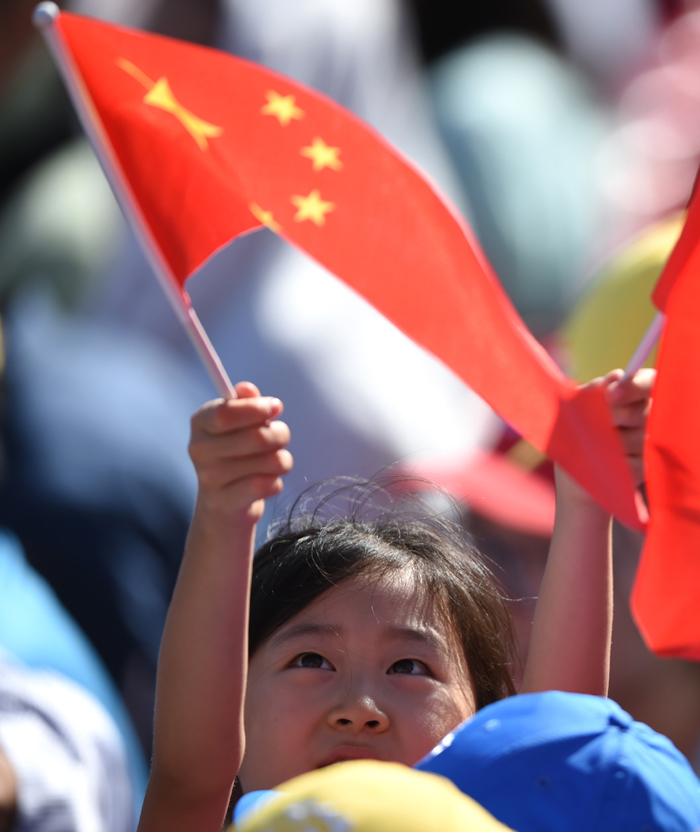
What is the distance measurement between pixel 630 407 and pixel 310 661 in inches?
15.9

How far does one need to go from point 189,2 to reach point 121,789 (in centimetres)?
355

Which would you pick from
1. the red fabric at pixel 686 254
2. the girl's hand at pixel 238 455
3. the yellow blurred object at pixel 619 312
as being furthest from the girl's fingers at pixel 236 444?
the yellow blurred object at pixel 619 312

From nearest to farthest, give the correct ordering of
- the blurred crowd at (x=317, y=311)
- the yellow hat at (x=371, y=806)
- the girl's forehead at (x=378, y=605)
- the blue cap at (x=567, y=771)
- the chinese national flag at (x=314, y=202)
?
1. the yellow hat at (x=371, y=806)
2. the blue cap at (x=567, y=771)
3. the chinese national flag at (x=314, y=202)
4. the girl's forehead at (x=378, y=605)
5. the blurred crowd at (x=317, y=311)

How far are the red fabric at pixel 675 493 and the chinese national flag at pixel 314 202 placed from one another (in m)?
0.04

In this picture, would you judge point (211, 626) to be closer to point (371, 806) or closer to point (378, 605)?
point (378, 605)

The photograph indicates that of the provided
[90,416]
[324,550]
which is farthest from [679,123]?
[324,550]

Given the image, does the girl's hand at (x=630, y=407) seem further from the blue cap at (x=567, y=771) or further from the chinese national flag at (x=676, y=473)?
the blue cap at (x=567, y=771)

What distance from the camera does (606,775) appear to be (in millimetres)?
804

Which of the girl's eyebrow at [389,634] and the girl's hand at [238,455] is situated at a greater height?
the girl's hand at [238,455]

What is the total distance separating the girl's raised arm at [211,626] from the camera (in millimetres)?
1062

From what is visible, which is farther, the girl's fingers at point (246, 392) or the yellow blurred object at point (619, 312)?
the yellow blurred object at point (619, 312)

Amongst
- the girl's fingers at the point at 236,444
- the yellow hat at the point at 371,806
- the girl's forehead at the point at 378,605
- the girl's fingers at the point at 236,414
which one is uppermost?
the girl's fingers at the point at 236,414

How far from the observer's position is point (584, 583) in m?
1.18

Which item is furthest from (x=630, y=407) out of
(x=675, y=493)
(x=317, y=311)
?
(x=317, y=311)
